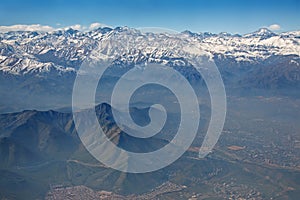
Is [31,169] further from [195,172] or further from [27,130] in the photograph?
[195,172]

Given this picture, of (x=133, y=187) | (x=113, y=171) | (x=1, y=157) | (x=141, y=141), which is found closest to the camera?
(x=133, y=187)

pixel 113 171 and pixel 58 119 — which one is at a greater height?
pixel 58 119

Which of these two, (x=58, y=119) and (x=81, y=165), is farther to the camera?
(x=58, y=119)

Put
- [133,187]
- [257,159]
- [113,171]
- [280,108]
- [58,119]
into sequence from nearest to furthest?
[133,187], [113,171], [257,159], [58,119], [280,108]

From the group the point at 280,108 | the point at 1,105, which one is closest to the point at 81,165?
the point at 1,105

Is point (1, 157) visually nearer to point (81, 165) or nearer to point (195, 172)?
point (81, 165)

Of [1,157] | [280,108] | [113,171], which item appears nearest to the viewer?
[113,171]

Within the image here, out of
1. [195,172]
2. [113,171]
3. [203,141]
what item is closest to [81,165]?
[113,171]

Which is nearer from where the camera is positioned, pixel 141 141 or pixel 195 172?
pixel 195 172

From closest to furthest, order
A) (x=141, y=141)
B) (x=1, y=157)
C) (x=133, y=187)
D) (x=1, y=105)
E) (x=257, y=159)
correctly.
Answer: (x=133, y=187), (x=1, y=157), (x=141, y=141), (x=257, y=159), (x=1, y=105)
